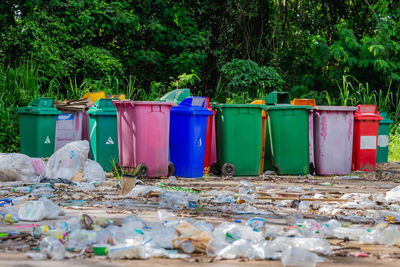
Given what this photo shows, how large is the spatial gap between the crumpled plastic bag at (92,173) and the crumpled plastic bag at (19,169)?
1.61 feet

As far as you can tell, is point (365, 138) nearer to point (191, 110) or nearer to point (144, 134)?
point (191, 110)

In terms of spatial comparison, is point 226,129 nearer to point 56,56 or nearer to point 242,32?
point 56,56

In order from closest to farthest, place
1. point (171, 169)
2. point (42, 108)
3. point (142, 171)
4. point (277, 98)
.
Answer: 1. point (142, 171)
2. point (171, 169)
3. point (42, 108)
4. point (277, 98)

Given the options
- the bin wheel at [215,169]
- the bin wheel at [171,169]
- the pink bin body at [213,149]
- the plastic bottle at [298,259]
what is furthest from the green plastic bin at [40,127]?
the plastic bottle at [298,259]

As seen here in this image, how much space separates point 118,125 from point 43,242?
4.64 meters

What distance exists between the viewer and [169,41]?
15562 mm

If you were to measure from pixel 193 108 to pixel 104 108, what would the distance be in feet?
4.23

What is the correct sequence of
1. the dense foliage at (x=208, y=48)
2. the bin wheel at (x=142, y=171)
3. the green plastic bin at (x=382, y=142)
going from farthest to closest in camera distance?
the dense foliage at (x=208, y=48) → the green plastic bin at (x=382, y=142) → the bin wheel at (x=142, y=171)

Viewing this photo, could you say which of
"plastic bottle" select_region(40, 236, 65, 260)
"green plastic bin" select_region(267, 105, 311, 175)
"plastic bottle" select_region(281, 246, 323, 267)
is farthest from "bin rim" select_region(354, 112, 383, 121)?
"plastic bottle" select_region(40, 236, 65, 260)

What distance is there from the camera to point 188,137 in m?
7.69

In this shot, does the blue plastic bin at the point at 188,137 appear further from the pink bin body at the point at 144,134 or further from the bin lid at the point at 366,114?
the bin lid at the point at 366,114

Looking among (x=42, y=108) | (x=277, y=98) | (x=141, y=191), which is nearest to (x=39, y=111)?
(x=42, y=108)

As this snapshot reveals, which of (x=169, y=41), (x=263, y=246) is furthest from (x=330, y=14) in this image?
(x=263, y=246)

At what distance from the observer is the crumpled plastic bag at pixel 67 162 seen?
261 inches
